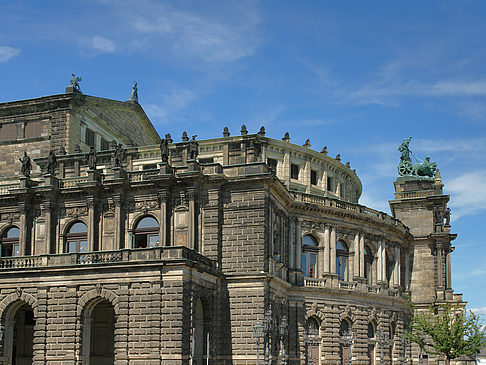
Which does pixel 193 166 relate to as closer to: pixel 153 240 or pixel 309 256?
pixel 153 240

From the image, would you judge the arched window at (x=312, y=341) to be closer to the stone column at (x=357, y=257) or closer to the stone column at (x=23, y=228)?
the stone column at (x=357, y=257)

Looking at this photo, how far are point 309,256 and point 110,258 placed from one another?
819 inches

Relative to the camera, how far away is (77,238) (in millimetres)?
53500

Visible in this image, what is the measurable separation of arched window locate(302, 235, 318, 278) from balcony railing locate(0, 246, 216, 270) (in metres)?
13.2

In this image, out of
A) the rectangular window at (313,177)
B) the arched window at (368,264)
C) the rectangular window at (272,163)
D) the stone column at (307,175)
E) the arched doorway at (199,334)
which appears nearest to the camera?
the arched doorway at (199,334)

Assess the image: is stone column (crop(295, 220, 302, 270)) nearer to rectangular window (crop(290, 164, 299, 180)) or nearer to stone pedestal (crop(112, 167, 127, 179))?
rectangular window (crop(290, 164, 299, 180))

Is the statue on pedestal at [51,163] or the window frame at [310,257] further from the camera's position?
the window frame at [310,257]

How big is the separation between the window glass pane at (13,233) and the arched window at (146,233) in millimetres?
9610

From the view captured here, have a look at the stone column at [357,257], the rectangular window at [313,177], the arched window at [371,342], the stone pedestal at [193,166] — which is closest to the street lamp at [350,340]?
the arched window at [371,342]

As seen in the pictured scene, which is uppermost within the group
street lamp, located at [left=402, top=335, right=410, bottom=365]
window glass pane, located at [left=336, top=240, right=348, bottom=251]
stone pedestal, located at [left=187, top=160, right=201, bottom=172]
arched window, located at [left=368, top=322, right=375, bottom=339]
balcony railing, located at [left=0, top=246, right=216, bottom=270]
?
stone pedestal, located at [left=187, top=160, right=201, bottom=172]

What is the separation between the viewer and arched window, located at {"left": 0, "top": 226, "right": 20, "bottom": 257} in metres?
55.0

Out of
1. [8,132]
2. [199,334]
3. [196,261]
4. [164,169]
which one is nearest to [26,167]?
[8,132]

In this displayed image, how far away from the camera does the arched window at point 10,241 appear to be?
55.0 meters

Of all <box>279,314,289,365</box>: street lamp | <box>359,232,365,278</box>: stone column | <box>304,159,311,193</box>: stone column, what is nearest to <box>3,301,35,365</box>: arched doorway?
<box>279,314,289,365</box>: street lamp
